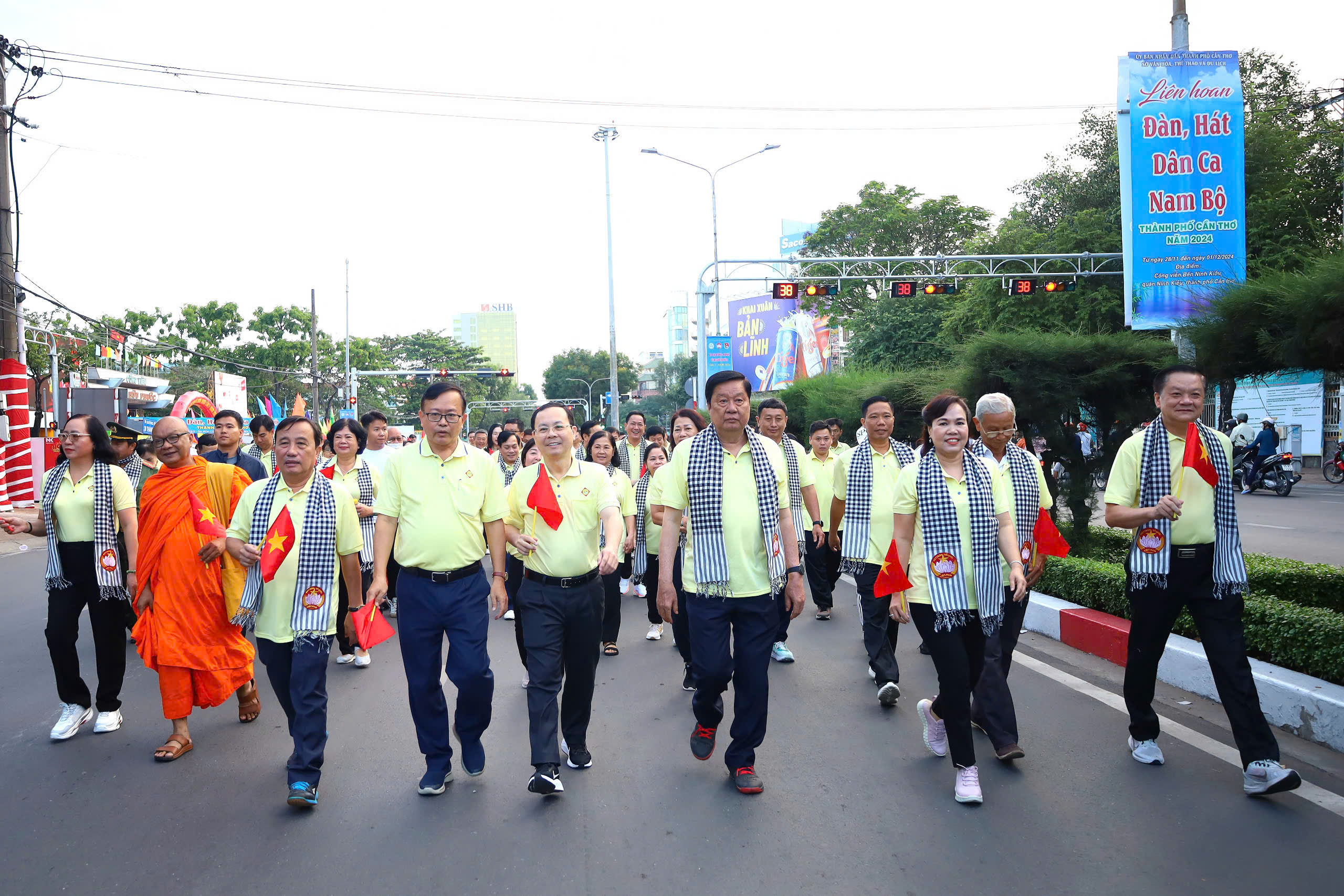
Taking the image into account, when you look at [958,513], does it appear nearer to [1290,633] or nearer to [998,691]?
[998,691]

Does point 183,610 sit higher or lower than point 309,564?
lower

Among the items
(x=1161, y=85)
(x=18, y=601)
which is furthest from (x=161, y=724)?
(x=1161, y=85)

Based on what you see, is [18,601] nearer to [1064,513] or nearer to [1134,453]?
[1134,453]

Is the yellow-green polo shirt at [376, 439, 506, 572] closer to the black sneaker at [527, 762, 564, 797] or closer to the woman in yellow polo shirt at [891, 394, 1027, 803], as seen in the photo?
the black sneaker at [527, 762, 564, 797]

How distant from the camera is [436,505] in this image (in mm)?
4109

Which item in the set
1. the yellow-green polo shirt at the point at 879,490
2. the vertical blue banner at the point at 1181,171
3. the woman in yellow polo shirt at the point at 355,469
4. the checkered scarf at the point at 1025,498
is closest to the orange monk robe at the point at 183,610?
the woman in yellow polo shirt at the point at 355,469

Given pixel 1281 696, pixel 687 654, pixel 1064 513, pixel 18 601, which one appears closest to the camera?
pixel 1281 696

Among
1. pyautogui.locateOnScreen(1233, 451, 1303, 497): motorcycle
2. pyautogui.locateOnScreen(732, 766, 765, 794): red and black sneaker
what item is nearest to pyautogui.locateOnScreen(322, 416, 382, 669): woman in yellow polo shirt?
pyautogui.locateOnScreen(732, 766, 765, 794): red and black sneaker

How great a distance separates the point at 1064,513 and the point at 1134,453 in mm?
9410

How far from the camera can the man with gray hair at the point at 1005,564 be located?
14.1 ft

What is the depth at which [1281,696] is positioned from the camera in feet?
15.0

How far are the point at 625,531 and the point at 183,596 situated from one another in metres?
2.27

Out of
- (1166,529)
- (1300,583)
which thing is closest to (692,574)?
(1166,529)

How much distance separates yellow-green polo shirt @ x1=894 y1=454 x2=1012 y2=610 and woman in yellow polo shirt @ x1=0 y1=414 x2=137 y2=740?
3.93 m
